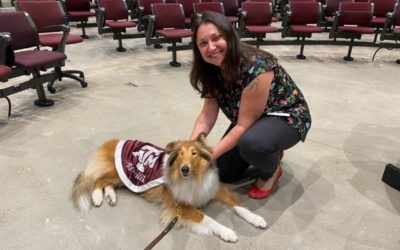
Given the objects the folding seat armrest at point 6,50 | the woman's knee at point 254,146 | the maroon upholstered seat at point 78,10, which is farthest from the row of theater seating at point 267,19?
the woman's knee at point 254,146

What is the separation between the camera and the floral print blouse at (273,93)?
1.70 m

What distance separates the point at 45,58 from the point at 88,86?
2.67ft

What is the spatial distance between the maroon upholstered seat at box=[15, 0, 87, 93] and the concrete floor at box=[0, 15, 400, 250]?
0.50ft

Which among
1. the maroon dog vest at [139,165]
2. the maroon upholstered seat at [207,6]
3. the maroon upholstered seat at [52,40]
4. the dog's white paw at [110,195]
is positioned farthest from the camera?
the maroon upholstered seat at [207,6]

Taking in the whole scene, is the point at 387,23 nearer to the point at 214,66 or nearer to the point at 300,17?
the point at 300,17

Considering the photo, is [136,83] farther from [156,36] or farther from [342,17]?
[342,17]

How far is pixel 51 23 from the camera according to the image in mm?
3986

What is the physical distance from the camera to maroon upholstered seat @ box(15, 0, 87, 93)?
378cm

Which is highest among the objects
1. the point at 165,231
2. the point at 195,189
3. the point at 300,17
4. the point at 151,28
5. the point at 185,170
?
the point at 300,17

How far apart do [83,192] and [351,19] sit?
17.3ft

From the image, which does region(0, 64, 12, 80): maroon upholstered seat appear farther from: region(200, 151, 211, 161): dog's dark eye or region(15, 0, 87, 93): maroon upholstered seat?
region(200, 151, 211, 161): dog's dark eye

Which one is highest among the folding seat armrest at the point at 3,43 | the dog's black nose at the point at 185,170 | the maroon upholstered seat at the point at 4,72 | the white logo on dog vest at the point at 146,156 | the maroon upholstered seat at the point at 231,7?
the maroon upholstered seat at the point at 231,7

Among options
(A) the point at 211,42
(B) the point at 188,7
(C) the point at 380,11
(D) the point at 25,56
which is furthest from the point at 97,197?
(C) the point at 380,11

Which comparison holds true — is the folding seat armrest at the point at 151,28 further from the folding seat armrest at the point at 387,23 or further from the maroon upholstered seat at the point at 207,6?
the folding seat armrest at the point at 387,23
